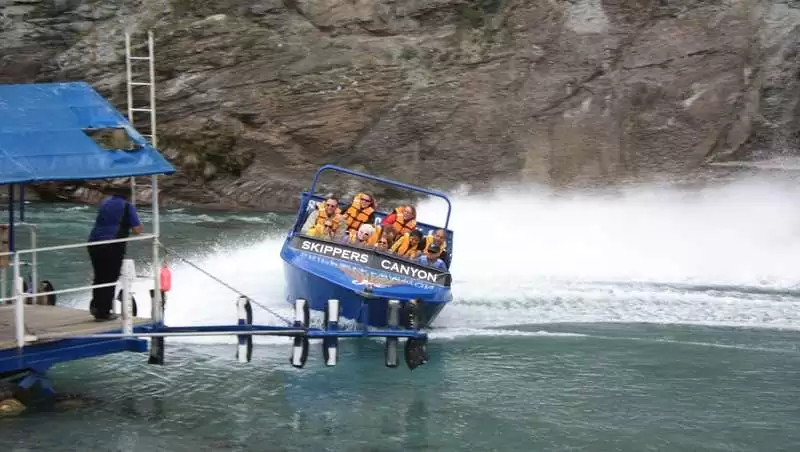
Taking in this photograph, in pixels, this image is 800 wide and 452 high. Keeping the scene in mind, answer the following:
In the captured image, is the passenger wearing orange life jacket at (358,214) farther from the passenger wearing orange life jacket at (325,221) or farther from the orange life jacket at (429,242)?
the orange life jacket at (429,242)

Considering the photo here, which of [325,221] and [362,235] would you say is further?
[325,221]

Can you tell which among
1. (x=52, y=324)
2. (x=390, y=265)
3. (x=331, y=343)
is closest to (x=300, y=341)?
(x=331, y=343)

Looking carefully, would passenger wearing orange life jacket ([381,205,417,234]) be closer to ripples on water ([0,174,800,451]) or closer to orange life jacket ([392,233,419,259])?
orange life jacket ([392,233,419,259])

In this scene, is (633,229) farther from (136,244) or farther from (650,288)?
(136,244)

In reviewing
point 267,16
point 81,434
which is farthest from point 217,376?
point 267,16

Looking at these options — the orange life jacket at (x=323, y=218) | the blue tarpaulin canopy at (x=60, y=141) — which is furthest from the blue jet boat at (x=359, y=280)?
the blue tarpaulin canopy at (x=60, y=141)

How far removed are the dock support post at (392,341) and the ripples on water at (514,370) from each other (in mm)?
696

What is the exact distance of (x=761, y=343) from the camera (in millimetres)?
14961

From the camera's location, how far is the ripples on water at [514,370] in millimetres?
10680

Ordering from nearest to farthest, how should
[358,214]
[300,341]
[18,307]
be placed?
[18,307] → [300,341] → [358,214]

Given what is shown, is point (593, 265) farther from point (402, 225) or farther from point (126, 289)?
point (126, 289)

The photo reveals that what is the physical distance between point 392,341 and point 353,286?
3.29 metres

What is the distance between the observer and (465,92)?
35.1 meters

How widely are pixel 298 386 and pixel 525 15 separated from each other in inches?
1037
